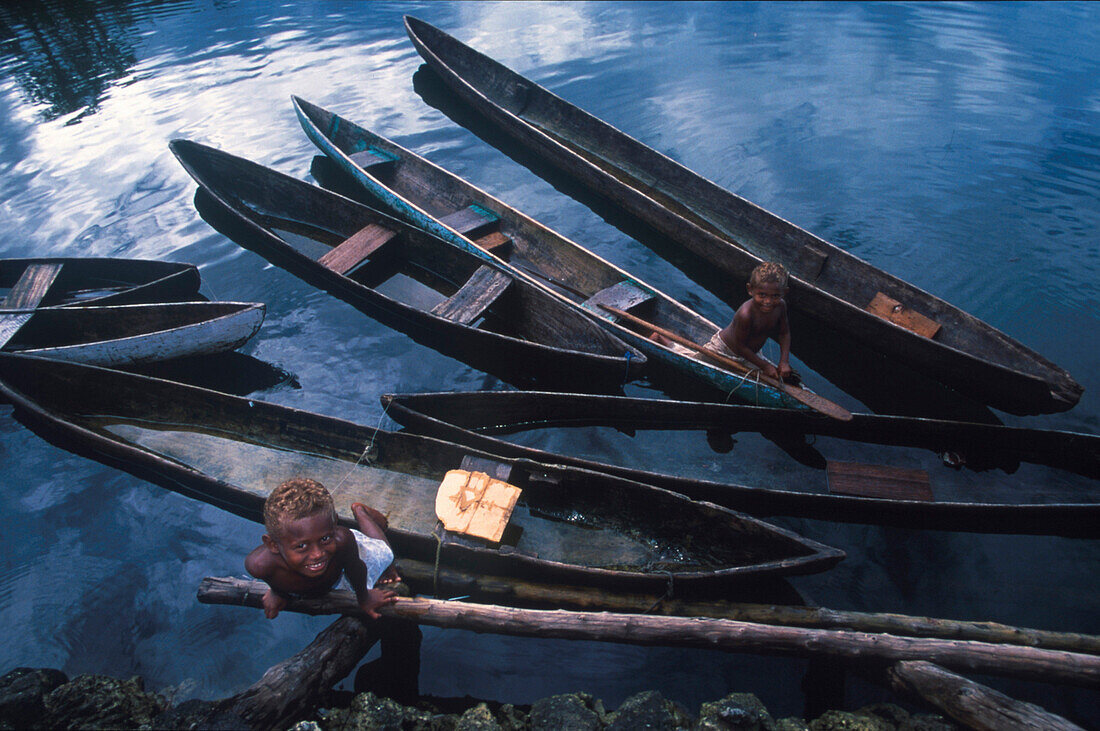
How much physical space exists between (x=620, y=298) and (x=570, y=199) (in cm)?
487

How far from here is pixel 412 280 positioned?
9617 mm

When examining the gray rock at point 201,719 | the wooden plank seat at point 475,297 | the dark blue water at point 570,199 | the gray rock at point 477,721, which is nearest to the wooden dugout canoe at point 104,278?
the dark blue water at point 570,199

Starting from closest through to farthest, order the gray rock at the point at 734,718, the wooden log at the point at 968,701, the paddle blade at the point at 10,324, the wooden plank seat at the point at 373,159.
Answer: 1. the wooden log at the point at 968,701
2. the gray rock at the point at 734,718
3. the paddle blade at the point at 10,324
4. the wooden plank seat at the point at 373,159

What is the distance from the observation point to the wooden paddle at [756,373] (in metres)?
6.16

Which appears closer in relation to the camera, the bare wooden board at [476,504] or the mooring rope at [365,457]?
the bare wooden board at [476,504]

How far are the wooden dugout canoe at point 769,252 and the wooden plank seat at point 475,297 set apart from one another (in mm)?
3176

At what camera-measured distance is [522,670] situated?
5.34m

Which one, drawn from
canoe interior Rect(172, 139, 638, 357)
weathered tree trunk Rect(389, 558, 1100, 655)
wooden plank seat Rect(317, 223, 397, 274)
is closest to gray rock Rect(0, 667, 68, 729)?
weathered tree trunk Rect(389, 558, 1100, 655)

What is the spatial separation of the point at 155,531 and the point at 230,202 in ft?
21.2

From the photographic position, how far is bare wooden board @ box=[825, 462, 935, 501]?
613 cm

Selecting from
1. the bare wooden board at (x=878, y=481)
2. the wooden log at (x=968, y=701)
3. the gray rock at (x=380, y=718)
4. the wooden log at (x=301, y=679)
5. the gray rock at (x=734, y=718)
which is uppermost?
the wooden log at (x=968, y=701)

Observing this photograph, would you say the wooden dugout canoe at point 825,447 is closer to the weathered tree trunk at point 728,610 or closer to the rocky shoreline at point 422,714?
the weathered tree trunk at point 728,610

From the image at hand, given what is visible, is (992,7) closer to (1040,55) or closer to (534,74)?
(1040,55)

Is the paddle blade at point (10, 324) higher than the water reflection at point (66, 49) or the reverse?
the reverse
